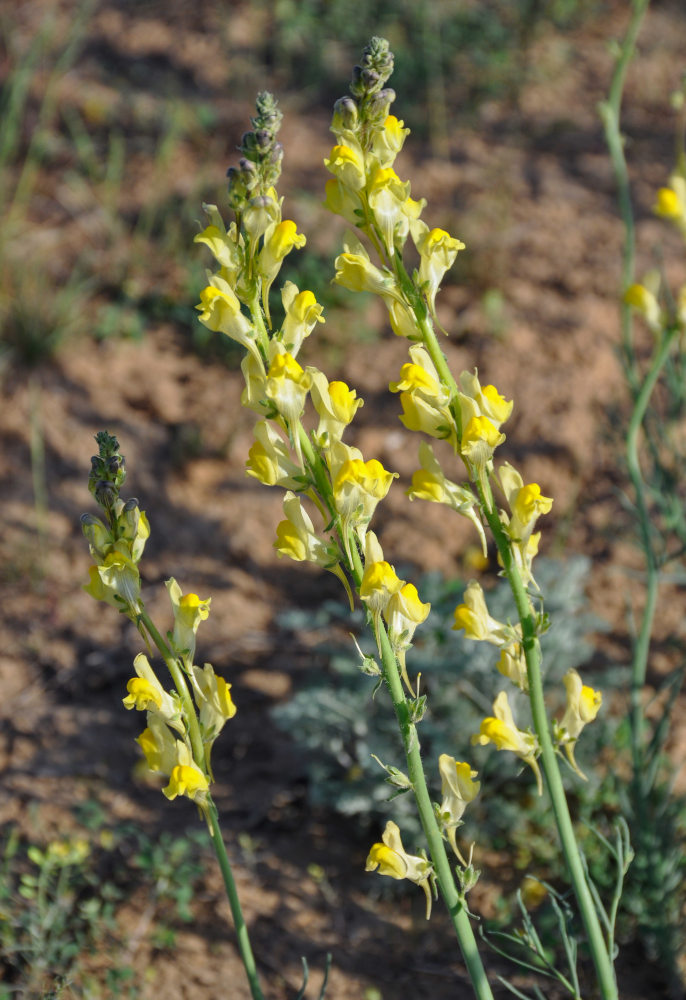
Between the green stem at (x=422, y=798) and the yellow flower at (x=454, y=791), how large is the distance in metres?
0.06

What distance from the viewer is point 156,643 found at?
1464 millimetres

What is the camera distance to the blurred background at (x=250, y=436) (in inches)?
104

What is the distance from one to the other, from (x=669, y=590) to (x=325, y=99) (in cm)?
337

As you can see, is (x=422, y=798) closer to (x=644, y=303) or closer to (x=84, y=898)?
(x=644, y=303)

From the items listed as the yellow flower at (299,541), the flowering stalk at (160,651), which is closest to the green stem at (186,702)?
the flowering stalk at (160,651)

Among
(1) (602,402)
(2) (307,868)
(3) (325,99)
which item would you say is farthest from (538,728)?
(3) (325,99)

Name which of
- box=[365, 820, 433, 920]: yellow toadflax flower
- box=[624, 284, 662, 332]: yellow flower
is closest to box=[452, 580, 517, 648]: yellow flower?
box=[365, 820, 433, 920]: yellow toadflax flower

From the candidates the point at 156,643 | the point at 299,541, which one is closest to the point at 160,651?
the point at 156,643

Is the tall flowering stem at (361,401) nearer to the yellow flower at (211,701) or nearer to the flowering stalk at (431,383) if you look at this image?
the flowering stalk at (431,383)

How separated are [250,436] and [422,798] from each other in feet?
9.00

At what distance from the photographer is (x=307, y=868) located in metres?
2.78

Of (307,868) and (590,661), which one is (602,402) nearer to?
(590,661)

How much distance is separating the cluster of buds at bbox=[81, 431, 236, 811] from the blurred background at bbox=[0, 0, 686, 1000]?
1010 millimetres

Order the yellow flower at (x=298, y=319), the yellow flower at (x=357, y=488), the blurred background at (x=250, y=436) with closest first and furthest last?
the yellow flower at (x=357, y=488) < the yellow flower at (x=298, y=319) < the blurred background at (x=250, y=436)
